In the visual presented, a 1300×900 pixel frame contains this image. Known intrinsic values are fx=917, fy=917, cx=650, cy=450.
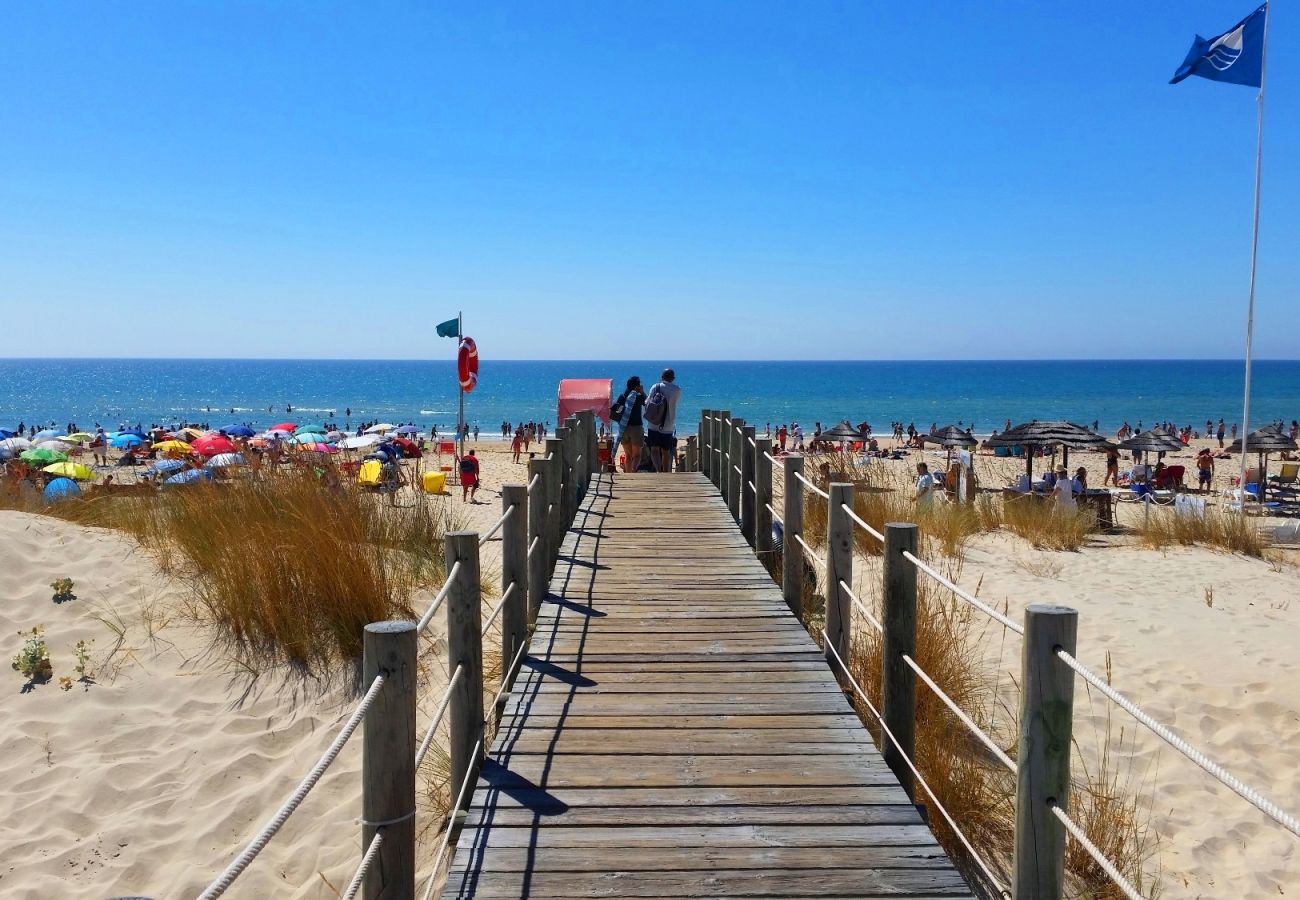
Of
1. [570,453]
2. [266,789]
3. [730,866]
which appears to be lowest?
[266,789]

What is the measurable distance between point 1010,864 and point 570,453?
5.59m

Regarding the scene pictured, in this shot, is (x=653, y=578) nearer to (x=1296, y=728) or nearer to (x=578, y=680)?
(x=578, y=680)

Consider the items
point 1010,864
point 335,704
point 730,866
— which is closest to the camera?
point 730,866

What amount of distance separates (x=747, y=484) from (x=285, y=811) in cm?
692

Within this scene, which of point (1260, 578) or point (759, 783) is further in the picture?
point (1260, 578)

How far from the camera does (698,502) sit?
35.1 ft

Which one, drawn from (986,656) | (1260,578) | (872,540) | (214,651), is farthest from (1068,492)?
(214,651)

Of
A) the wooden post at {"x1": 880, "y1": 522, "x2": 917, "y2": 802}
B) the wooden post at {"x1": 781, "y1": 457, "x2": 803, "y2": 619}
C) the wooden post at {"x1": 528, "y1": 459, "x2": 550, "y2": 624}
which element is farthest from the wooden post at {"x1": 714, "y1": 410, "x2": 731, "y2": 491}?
the wooden post at {"x1": 880, "y1": 522, "x2": 917, "y2": 802}

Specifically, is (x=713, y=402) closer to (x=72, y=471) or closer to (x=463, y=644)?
(x=72, y=471)

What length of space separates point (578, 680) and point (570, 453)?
14.1 feet

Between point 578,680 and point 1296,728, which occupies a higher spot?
point 578,680

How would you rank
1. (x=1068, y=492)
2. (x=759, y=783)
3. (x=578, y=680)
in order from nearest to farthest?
(x=759, y=783) → (x=578, y=680) → (x=1068, y=492)

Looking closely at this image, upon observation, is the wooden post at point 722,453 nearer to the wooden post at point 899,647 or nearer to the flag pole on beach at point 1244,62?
the wooden post at point 899,647

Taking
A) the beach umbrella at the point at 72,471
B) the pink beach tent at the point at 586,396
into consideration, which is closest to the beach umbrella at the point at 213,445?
the beach umbrella at the point at 72,471
